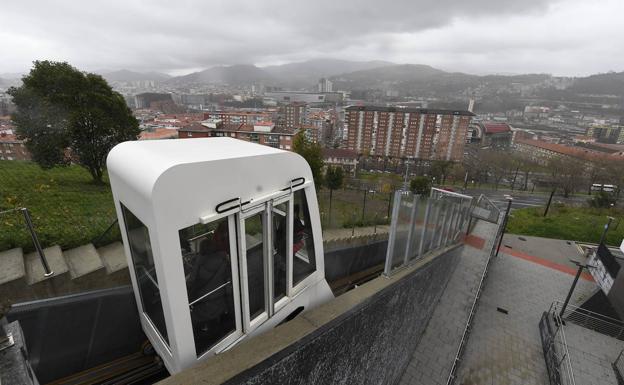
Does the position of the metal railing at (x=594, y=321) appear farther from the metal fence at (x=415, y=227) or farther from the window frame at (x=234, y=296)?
the window frame at (x=234, y=296)

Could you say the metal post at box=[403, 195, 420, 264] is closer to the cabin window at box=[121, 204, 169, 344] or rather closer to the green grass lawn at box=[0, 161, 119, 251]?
the cabin window at box=[121, 204, 169, 344]

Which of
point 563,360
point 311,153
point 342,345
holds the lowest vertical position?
point 563,360

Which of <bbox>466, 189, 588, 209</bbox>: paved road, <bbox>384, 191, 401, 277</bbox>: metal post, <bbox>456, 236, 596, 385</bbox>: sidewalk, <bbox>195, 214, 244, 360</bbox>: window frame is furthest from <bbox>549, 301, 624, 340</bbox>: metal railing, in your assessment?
<bbox>466, 189, 588, 209</bbox>: paved road

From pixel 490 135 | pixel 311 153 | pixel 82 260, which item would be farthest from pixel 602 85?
pixel 82 260

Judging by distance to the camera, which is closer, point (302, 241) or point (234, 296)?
point (234, 296)

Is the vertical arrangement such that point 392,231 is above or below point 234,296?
below

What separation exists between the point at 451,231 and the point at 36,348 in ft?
25.9

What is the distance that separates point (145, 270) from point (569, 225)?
70.6 feet

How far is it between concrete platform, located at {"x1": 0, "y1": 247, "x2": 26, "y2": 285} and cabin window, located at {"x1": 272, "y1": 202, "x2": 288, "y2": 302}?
9.26 ft

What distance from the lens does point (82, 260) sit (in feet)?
12.1

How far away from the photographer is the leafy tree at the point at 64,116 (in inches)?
312

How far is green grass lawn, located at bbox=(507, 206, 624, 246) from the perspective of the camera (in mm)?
14852

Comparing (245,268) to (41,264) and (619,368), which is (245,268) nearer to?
(41,264)

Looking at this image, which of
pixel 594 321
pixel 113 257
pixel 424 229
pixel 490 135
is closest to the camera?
pixel 113 257
